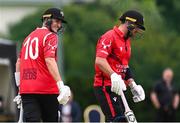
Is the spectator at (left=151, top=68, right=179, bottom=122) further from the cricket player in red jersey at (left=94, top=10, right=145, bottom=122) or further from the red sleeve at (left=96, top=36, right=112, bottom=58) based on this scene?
the red sleeve at (left=96, top=36, right=112, bottom=58)

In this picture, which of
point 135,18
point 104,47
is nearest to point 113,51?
point 104,47

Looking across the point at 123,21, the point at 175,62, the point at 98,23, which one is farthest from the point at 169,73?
the point at 98,23

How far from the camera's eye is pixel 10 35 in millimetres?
46688

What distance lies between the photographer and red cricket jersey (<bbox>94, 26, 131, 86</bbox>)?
38.8 feet

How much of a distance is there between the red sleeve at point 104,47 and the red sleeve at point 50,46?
2.38 feet

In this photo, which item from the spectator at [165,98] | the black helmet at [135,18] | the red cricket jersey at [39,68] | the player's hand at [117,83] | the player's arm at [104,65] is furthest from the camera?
the spectator at [165,98]

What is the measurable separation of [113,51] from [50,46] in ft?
3.46

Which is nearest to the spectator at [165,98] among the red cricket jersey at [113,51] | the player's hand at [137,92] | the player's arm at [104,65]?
the player's hand at [137,92]

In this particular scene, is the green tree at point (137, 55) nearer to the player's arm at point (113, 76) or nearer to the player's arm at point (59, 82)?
the player's arm at point (113, 76)

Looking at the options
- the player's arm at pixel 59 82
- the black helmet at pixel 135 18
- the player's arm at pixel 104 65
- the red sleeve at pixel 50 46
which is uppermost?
the black helmet at pixel 135 18

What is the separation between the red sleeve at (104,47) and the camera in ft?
38.5

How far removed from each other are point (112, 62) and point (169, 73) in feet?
30.9

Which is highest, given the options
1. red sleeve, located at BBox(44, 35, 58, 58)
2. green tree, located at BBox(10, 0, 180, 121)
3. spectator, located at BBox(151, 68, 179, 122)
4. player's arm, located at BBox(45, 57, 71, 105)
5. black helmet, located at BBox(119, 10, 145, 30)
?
green tree, located at BBox(10, 0, 180, 121)

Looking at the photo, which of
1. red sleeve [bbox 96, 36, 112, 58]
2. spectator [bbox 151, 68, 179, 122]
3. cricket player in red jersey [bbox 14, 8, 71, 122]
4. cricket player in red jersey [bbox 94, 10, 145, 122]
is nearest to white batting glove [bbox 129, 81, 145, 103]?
cricket player in red jersey [bbox 94, 10, 145, 122]
